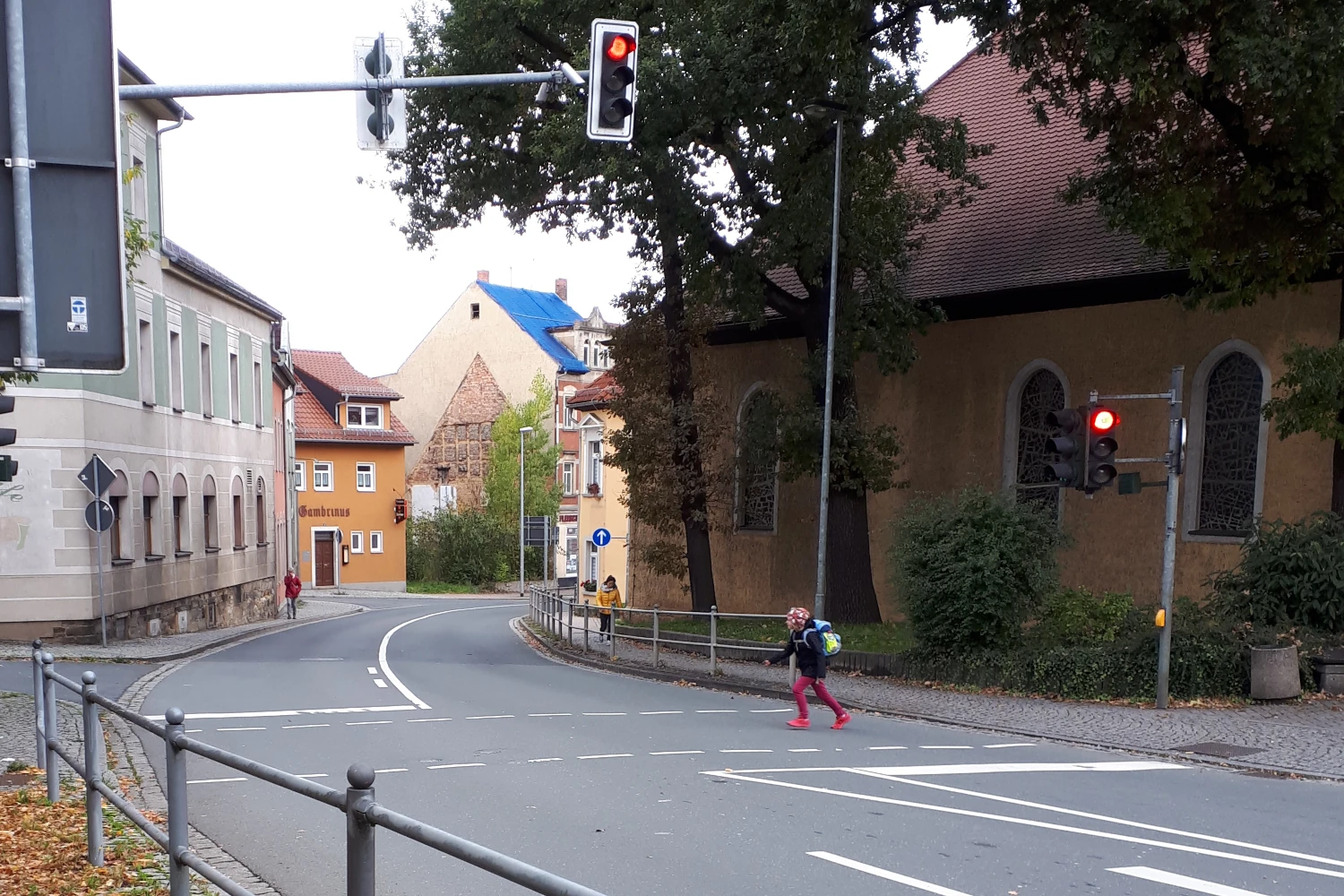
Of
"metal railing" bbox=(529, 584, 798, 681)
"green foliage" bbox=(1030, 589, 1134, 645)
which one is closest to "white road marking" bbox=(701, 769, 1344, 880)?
"metal railing" bbox=(529, 584, 798, 681)

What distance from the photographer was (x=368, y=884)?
318 cm

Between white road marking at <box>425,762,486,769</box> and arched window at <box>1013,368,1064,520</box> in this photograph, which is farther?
arched window at <box>1013,368,1064,520</box>

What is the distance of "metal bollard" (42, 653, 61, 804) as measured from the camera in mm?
8305

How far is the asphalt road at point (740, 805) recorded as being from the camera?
745cm

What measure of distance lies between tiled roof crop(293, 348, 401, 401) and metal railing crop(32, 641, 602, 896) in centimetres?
5301

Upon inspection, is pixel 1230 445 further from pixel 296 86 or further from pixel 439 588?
pixel 439 588

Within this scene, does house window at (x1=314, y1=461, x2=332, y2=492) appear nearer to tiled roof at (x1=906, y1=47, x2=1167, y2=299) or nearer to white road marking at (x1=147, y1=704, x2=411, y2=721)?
tiled roof at (x1=906, y1=47, x2=1167, y2=299)

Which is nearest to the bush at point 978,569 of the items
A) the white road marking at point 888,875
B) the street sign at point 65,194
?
the white road marking at point 888,875

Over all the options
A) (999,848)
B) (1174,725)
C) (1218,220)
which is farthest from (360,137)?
(1218,220)

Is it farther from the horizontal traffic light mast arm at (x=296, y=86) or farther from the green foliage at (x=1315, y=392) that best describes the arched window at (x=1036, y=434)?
the horizontal traffic light mast arm at (x=296, y=86)

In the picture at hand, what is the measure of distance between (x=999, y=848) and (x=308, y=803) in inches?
203

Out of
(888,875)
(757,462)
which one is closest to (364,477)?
(757,462)

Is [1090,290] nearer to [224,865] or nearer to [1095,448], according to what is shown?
[1095,448]

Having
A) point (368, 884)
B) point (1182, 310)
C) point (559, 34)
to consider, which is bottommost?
point (368, 884)
